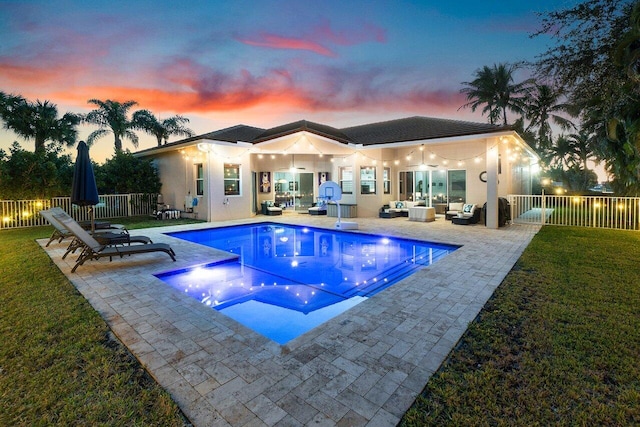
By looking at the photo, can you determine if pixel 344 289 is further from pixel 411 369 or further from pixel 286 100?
pixel 286 100

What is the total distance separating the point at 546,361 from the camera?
3.10 meters

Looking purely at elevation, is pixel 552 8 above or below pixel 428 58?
below

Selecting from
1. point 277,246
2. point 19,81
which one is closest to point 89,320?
point 277,246

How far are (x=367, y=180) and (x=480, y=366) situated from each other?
47.4 ft

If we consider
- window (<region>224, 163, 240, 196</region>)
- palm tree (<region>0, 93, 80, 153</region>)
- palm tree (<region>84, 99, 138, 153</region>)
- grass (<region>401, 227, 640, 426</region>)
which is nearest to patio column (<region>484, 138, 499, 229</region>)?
grass (<region>401, 227, 640, 426</region>)

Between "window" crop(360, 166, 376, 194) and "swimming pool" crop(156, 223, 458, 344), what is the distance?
18.5ft

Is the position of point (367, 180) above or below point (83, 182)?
above

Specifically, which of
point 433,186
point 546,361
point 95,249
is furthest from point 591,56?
point 95,249

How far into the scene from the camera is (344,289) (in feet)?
20.4

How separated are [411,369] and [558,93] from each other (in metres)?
9.87

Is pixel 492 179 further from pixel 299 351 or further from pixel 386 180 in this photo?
pixel 299 351

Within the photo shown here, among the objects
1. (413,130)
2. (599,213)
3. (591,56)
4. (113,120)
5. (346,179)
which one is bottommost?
(599,213)

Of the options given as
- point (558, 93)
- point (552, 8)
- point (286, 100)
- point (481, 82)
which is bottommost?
point (558, 93)

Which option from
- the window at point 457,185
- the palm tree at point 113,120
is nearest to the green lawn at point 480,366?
the window at point 457,185
